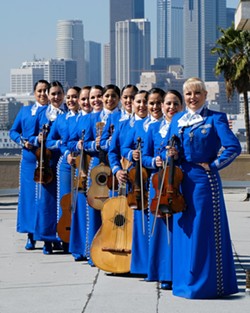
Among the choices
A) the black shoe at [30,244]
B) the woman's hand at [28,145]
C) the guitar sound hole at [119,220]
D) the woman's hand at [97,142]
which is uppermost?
the woman's hand at [97,142]

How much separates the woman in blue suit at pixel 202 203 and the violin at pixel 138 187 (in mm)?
900

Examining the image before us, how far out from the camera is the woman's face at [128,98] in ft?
40.1

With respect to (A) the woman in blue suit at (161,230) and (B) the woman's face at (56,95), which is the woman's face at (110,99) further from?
(A) the woman in blue suit at (161,230)

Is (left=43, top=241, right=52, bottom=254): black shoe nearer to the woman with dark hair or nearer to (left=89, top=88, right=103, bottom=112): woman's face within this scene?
the woman with dark hair

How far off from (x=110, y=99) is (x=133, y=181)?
1.62m

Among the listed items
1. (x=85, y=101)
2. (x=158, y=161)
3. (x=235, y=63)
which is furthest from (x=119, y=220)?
(x=235, y=63)

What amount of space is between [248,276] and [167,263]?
90cm

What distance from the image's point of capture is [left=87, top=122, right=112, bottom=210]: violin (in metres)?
12.6

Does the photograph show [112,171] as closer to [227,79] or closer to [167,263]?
[167,263]

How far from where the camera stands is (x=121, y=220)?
38.7 ft

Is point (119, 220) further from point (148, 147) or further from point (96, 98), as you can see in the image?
point (96, 98)

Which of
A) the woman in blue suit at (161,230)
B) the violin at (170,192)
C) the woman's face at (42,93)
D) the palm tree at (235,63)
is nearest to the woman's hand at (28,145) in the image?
the woman's face at (42,93)

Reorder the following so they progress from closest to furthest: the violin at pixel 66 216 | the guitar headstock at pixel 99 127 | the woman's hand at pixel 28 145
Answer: the guitar headstock at pixel 99 127, the violin at pixel 66 216, the woman's hand at pixel 28 145

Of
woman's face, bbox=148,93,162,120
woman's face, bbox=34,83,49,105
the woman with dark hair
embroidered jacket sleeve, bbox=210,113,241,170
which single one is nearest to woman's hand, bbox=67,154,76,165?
the woman with dark hair
